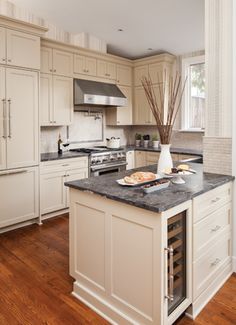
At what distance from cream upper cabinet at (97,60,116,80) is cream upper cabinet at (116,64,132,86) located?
0.37 ft

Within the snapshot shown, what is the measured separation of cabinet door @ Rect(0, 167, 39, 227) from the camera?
131 inches

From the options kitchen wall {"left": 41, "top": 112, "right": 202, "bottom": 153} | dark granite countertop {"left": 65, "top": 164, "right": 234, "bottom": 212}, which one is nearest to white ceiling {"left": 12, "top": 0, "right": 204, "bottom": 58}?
kitchen wall {"left": 41, "top": 112, "right": 202, "bottom": 153}

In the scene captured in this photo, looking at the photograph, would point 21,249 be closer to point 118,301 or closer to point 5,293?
point 5,293

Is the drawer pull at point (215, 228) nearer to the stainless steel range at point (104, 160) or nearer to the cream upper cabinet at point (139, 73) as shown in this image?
the stainless steel range at point (104, 160)

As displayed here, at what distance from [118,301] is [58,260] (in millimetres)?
1101

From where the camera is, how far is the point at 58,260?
2691mm

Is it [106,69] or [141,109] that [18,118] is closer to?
[106,69]

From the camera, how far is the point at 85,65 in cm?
455

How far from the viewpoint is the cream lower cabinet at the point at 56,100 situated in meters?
4.02

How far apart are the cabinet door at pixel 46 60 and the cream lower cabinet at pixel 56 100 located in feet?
0.28

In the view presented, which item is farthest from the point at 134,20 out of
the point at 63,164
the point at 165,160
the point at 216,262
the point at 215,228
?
the point at 216,262

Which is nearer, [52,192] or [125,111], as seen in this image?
[52,192]

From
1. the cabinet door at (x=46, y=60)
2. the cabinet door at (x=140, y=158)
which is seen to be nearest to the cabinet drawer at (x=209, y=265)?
the cabinet door at (x=140, y=158)

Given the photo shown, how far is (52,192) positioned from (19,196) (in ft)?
1.69
